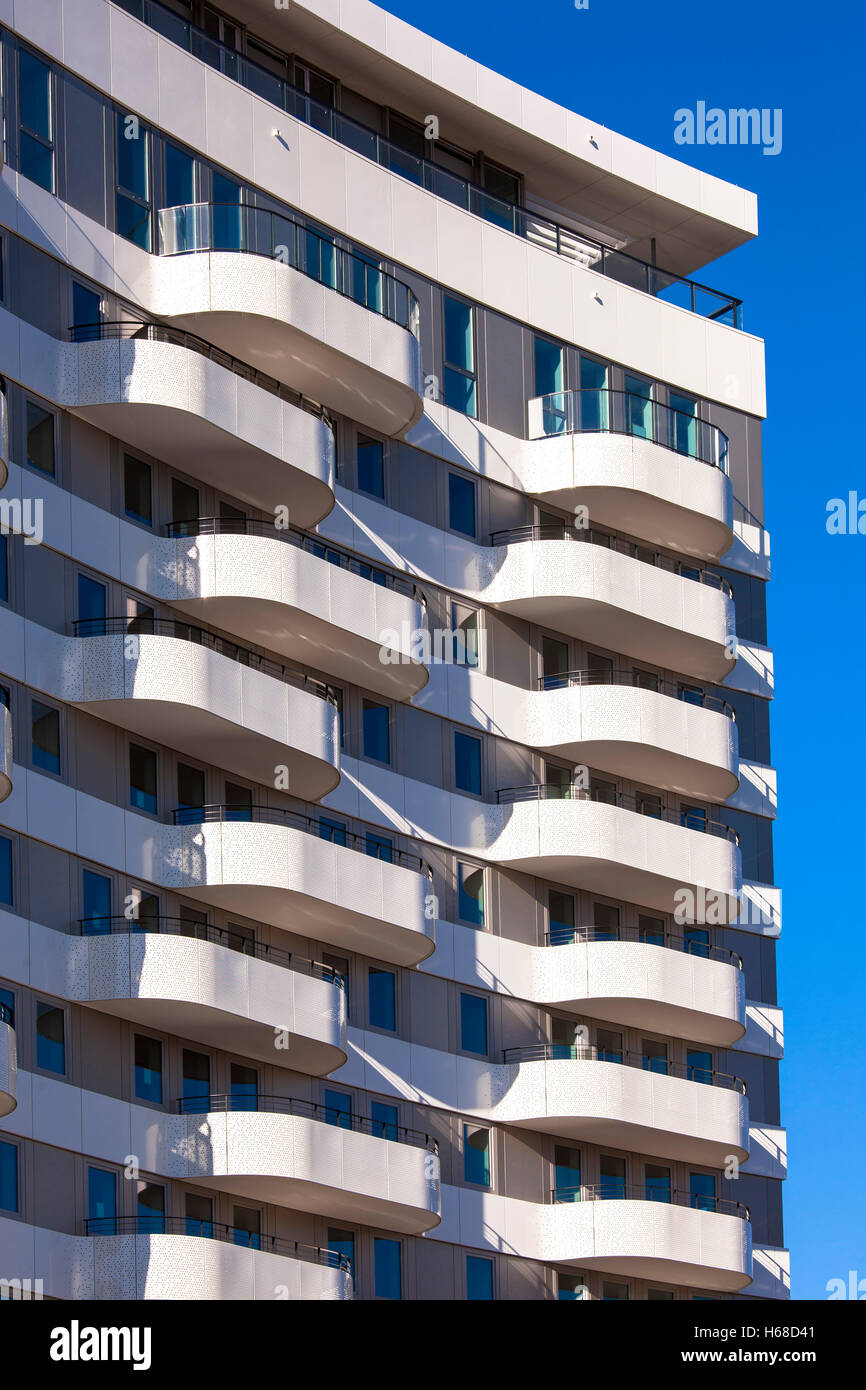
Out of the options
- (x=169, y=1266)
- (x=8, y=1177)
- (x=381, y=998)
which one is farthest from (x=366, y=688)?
(x=8, y=1177)

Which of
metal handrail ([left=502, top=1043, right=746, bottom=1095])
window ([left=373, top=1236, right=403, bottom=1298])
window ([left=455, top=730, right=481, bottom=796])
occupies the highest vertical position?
window ([left=455, top=730, right=481, bottom=796])

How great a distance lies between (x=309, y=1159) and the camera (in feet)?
158

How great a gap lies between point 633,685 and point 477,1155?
13.8 meters

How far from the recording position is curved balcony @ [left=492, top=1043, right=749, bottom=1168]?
55.0m

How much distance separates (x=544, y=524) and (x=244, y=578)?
1264 cm

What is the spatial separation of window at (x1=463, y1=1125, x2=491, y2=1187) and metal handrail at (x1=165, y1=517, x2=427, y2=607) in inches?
484

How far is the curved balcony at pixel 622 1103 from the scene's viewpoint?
55.0 metres

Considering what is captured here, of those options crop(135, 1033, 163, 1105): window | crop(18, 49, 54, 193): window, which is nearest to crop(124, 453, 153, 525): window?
crop(18, 49, 54, 193): window

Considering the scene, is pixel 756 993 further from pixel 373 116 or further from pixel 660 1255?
pixel 373 116

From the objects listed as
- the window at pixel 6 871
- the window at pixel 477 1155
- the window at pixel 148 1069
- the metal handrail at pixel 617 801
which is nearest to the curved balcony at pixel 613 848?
the metal handrail at pixel 617 801

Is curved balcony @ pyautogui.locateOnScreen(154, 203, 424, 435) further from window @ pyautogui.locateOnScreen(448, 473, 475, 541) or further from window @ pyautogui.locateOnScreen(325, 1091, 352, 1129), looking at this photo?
window @ pyautogui.locateOnScreen(325, 1091, 352, 1129)

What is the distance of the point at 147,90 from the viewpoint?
51094mm

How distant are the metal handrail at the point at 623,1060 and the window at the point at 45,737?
584 inches
